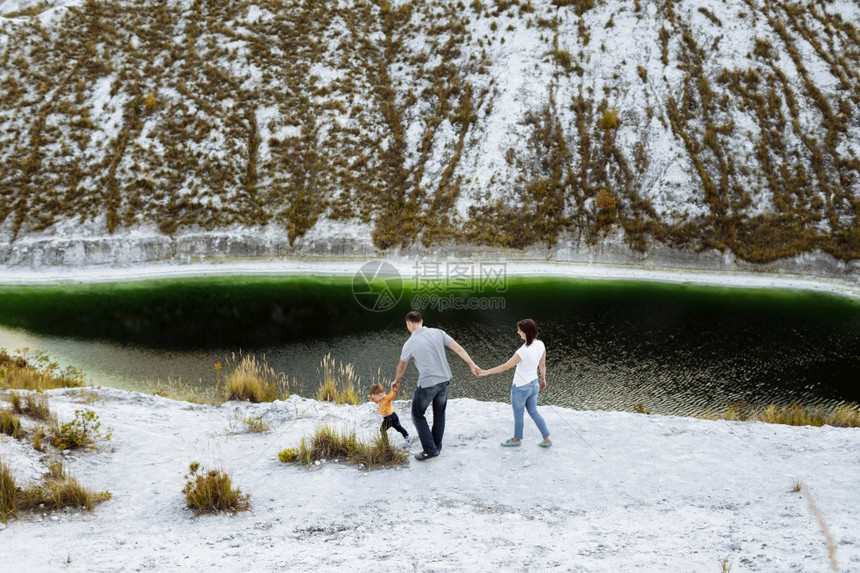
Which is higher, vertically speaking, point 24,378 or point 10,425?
point 10,425

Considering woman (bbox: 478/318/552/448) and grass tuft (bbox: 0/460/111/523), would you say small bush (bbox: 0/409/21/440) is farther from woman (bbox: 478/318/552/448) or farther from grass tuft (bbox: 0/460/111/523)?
woman (bbox: 478/318/552/448)

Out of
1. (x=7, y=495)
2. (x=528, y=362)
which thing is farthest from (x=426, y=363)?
(x=7, y=495)

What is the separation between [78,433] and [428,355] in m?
6.68

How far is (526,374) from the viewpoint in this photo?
10.2m

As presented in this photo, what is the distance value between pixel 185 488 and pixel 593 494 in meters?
6.45

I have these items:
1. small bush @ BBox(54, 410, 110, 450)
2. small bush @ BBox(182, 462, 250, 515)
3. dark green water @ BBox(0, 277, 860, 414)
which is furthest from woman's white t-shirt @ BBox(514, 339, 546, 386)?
dark green water @ BBox(0, 277, 860, 414)

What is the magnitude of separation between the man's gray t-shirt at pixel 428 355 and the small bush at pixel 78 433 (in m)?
6.03

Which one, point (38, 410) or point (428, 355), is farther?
point (38, 410)

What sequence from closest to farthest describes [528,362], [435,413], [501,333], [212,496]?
1. [212,496]
2. [528,362]
3. [435,413]
4. [501,333]

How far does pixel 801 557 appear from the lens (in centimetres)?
661

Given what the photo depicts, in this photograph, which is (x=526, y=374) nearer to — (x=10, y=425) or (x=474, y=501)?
(x=474, y=501)

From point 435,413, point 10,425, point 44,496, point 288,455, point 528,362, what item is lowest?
point 288,455

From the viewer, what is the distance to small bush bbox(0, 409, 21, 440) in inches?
388

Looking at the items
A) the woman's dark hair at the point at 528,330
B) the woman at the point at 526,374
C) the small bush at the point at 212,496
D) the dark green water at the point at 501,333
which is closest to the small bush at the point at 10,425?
the small bush at the point at 212,496
